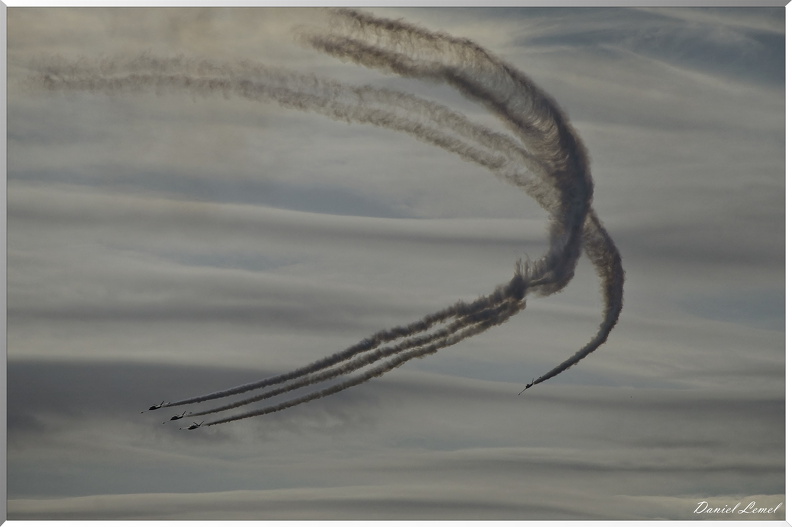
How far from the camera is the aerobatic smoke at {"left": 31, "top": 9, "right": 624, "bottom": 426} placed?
2709 mm

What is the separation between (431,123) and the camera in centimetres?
272

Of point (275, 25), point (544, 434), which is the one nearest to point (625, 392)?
point (544, 434)

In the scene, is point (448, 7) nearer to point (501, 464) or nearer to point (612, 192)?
point (612, 192)

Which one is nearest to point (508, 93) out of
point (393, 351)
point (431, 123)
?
point (431, 123)

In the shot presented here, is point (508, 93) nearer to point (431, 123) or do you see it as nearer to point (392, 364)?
point (431, 123)

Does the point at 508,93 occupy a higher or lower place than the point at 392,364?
higher

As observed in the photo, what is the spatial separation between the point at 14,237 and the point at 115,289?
0.49 metres

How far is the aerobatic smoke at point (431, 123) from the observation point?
271 centimetres

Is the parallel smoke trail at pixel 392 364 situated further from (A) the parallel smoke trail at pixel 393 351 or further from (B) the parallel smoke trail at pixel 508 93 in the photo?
(B) the parallel smoke trail at pixel 508 93

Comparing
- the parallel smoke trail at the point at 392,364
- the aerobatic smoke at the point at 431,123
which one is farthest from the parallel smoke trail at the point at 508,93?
the parallel smoke trail at the point at 392,364

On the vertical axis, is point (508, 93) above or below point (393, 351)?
above

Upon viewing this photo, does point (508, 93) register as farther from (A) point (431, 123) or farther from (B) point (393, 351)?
(B) point (393, 351)

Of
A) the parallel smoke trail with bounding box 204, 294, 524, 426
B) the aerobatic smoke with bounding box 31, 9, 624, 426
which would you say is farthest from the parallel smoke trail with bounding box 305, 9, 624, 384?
the parallel smoke trail with bounding box 204, 294, 524, 426

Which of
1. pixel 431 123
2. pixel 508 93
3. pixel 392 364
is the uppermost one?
pixel 508 93
